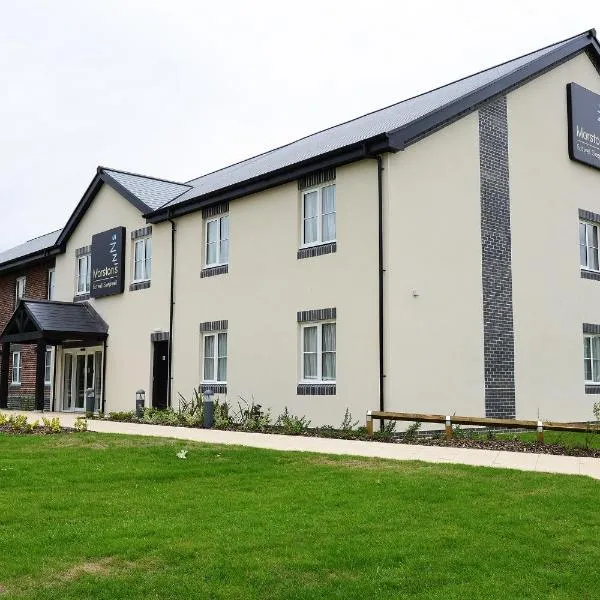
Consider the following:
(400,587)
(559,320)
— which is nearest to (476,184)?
(559,320)

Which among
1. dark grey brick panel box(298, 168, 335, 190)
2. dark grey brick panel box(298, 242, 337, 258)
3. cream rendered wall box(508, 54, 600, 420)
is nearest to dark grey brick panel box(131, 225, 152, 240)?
dark grey brick panel box(298, 168, 335, 190)

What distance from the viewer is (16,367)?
29.3m

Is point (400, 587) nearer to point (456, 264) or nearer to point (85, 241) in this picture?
point (456, 264)

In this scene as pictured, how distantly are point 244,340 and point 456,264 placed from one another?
5.31 meters

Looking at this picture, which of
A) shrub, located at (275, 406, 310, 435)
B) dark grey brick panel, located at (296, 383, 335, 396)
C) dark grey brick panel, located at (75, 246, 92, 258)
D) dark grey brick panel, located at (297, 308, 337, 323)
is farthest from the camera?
dark grey brick panel, located at (75, 246, 92, 258)

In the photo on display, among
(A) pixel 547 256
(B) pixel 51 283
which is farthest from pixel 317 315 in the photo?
(B) pixel 51 283

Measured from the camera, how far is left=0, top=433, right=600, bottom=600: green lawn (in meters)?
5.44

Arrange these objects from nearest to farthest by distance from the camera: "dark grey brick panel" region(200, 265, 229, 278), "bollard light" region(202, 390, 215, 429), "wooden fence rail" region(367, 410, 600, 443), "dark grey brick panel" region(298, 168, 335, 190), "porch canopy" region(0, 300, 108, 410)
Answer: "wooden fence rail" region(367, 410, 600, 443), "dark grey brick panel" region(298, 168, 335, 190), "bollard light" region(202, 390, 215, 429), "dark grey brick panel" region(200, 265, 229, 278), "porch canopy" region(0, 300, 108, 410)

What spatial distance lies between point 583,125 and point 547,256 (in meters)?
4.23

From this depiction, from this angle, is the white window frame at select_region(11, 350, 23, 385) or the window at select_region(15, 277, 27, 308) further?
the window at select_region(15, 277, 27, 308)

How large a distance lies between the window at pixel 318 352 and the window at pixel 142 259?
7105 mm

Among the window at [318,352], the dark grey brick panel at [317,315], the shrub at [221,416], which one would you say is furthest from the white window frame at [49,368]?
the dark grey brick panel at [317,315]

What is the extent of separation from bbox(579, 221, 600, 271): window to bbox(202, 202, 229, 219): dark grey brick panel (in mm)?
9120

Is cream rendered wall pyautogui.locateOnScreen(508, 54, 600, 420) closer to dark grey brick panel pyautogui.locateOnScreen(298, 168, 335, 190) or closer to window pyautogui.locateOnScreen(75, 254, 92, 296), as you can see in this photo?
dark grey brick panel pyautogui.locateOnScreen(298, 168, 335, 190)
